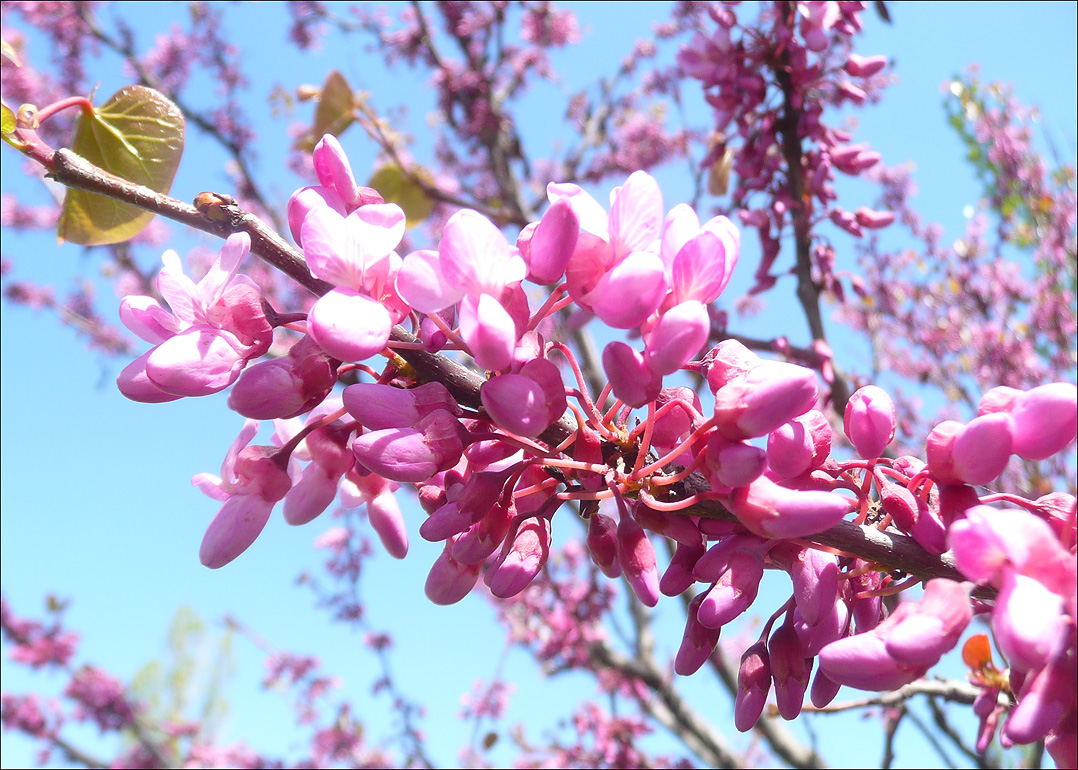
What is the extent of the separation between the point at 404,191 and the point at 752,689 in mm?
2131

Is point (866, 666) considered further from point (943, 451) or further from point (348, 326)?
point (348, 326)

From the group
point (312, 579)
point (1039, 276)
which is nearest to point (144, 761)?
point (312, 579)

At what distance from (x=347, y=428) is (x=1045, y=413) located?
68 centimetres

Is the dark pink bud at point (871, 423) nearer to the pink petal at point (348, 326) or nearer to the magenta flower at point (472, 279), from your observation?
the magenta flower at point (472, 279)

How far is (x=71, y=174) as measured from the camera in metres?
0.80

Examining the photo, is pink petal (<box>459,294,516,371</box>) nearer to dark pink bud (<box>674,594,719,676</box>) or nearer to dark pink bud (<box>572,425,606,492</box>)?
dark pink bud (<box>572,425,606,492</box>)

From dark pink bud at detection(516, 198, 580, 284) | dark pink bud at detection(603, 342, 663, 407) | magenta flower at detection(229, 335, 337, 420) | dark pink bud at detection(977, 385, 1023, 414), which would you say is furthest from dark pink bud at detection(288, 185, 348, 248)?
dark pink bud at detection(977, 385, 1023, 414)

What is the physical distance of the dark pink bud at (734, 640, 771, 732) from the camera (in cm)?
71

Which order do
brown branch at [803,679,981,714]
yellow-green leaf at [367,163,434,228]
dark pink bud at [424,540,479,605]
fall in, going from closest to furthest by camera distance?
dark pink bud at [424,540,479,605] → brown branch at [803,679,981,714] → yellow-green leaf at [367,163,434,228]

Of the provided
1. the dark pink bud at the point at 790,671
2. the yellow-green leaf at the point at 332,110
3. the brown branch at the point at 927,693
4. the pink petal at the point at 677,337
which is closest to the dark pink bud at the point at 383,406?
the pink petal at the point at 677,337

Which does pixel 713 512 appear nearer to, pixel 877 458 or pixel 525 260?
pixel 877 458

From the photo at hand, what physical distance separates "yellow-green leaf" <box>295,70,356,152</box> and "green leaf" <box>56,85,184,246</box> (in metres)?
1.46

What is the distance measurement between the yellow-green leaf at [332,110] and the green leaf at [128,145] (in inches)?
57.4

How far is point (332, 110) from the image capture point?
257 centimetres
